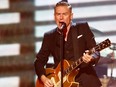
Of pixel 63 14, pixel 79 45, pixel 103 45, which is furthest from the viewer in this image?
pixel 79 45

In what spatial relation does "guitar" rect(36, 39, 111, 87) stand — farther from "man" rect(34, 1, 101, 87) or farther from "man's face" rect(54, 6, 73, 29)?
"man's face" rect(54, 6, 73, 29)

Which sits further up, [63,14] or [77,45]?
[63,14]

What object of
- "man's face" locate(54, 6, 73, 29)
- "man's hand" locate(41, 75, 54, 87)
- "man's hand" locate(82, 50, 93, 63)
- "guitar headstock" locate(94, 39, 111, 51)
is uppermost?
"man's face" locate(54, 6, 73, 29)

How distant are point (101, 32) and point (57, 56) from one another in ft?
2.96

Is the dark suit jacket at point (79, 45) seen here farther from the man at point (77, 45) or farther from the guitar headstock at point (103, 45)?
the guitar headstock at point (103, 45)

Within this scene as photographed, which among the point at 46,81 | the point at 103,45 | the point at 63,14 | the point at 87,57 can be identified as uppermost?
the point at 63,14

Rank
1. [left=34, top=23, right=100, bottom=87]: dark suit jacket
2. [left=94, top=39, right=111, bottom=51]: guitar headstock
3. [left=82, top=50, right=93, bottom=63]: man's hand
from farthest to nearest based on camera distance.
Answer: [left=34, top=23, right=100, bottom=87]: dark suit jacket → [left=82, top=50, right=93, bottom=63]: man's hand → [left=94, top=39, right=111, bottom=51]: guitar headstock

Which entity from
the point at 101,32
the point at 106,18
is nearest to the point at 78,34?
the point at 101,32

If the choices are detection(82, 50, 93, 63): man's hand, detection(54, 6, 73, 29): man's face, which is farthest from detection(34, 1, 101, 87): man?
detection(82, 50, 93, 63): man's hand

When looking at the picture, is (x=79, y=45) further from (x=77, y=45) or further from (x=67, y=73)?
(x=67, y=73)

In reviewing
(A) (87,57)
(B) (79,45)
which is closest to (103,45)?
(A) (87,57)

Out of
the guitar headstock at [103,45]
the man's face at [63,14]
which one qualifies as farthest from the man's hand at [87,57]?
the man's face at [63,14]

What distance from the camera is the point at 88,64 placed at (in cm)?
296

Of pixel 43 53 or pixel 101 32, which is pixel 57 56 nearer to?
pixel 43 53
